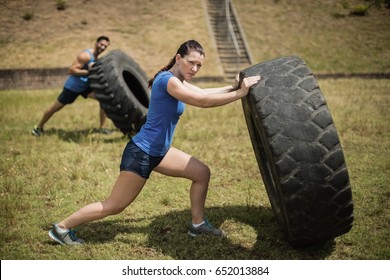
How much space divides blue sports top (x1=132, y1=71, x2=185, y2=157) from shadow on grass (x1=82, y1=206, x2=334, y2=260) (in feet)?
2.95

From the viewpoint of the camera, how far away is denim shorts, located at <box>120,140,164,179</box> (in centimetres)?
329

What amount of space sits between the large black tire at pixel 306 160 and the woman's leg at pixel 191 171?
82 cm

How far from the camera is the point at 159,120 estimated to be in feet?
10.9

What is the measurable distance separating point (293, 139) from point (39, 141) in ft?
19.4

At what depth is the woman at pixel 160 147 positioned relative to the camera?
10.5ft

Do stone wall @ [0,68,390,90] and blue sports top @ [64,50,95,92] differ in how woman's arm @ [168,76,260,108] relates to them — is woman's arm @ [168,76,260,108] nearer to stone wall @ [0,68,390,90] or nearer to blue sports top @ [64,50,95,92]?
blue sports top @ [64,50,95,92]

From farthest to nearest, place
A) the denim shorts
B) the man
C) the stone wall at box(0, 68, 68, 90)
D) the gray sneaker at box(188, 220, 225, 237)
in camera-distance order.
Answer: the stone wall at box(0, 68, 68, 90)
the man
the gray sneaker at box(188, 220, 225, 237)
the denim shorts

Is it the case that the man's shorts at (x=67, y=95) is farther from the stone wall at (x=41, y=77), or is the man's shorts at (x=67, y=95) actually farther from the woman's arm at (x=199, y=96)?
the stone wall at (x=41, y=77)

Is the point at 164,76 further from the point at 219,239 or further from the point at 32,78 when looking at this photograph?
the point at 32,78

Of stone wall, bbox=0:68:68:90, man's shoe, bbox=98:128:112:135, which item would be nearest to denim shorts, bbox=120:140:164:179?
man's shoe, bbox=98:128:112:135

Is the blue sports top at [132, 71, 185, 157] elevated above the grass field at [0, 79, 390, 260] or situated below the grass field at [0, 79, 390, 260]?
above

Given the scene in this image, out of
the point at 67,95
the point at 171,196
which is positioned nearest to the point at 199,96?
the point at 171,196

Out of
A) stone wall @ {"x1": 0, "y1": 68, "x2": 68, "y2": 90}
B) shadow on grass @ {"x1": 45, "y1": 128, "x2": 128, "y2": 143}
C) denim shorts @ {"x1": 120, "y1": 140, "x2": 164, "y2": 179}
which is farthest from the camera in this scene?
stone wall @ {"x1": 0, "y1": 68, "x2": 68, "y2": 90}
